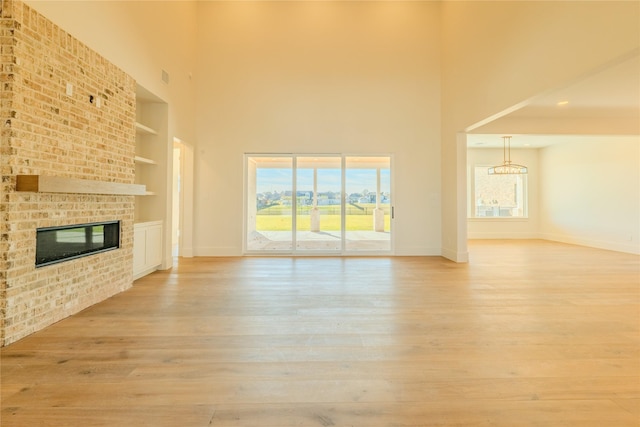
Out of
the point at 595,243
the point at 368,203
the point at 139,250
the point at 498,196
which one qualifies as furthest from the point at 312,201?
the point at 595,243

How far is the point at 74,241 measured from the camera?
3.28m

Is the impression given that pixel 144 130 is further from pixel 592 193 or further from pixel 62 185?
pixel 592 193

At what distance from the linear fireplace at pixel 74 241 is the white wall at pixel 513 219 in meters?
9.92

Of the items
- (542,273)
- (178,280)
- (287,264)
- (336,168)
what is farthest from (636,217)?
(178,280)

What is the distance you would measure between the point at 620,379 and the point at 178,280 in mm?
4969

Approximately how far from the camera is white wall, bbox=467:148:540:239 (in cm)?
1007

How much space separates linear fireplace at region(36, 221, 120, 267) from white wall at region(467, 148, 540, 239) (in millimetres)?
9923

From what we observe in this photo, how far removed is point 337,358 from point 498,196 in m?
10.1

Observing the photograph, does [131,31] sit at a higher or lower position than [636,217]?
higher

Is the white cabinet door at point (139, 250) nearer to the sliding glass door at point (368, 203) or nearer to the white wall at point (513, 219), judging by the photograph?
the sliding glass door at point (368, 203)

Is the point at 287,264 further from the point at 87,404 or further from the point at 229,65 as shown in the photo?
the point at 229,65

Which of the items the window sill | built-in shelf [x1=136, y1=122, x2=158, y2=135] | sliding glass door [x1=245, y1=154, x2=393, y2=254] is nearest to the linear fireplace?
built-in shelf [x1=136, y1=122, x2=158, y2=135]

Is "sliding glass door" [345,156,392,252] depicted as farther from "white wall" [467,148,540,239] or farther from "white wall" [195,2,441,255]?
"white wall" [467,148,540,239]

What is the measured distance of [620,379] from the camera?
6.64 feet
